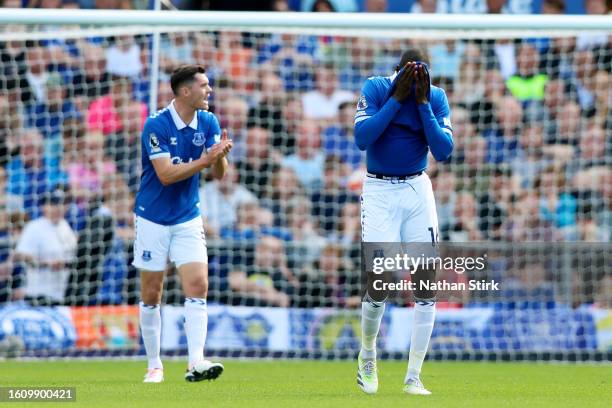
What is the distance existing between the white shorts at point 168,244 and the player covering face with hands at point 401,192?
1.47 meters

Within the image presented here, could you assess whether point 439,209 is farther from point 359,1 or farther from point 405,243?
point 405,243

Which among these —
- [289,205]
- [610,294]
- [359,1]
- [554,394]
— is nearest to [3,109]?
[289,205]

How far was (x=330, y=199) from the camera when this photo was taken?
14.5m

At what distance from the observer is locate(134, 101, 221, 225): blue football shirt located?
9500 millimetres

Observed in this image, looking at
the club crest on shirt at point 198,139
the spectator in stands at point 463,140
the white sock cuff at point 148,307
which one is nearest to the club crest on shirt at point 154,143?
the club crest on shirt at point 198,139

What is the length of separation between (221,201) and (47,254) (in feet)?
6.64

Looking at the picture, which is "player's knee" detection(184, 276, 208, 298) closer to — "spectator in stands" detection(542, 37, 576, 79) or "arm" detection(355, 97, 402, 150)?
"arm" detection(355, 97, 402, 150)

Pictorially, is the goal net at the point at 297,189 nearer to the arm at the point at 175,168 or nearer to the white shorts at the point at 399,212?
the arm at the point at 175,168

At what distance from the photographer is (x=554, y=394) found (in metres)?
8.69

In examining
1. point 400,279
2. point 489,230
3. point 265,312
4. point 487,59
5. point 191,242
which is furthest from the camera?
point 487,59

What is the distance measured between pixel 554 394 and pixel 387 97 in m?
2.32

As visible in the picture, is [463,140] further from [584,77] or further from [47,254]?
[47,254]

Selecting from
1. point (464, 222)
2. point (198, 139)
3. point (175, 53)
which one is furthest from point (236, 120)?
point (198, 139)

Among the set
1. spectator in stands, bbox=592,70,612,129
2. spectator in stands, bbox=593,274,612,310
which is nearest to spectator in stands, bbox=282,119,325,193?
spectator in stands, bbox=592,70,612,129
